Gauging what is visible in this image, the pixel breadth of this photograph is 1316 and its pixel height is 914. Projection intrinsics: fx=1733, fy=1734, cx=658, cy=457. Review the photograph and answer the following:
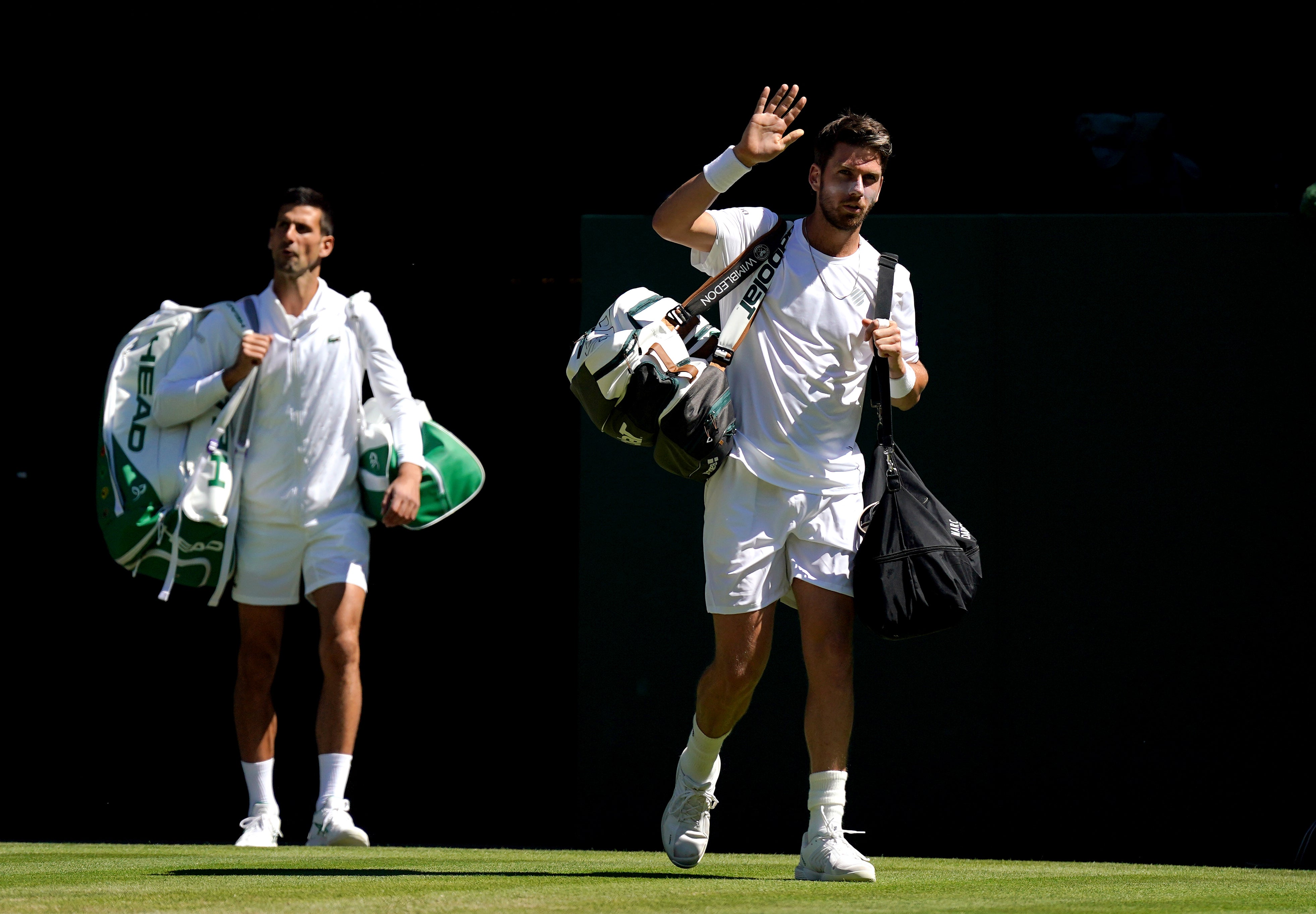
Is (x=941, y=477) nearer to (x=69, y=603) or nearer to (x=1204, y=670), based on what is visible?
(x=1204, y=670)

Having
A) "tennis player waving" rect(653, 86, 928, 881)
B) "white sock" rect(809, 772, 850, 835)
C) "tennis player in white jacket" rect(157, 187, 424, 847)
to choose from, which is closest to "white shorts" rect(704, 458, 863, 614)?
"tennis player waving" rect(653, 86, 928, 881)

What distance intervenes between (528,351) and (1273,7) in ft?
11.8

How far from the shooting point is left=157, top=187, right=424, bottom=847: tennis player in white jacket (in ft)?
19.9

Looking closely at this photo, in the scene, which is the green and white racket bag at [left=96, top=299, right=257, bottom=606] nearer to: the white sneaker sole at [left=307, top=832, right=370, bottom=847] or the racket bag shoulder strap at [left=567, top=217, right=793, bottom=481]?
the white sneaker sole at [left=307, top=832, right=370, bottom=847]

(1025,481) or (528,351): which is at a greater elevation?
(528,351)

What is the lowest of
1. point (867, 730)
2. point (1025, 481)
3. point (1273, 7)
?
point (867, 730)

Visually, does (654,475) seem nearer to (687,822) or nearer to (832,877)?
(687,822)

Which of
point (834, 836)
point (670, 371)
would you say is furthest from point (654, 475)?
point (834, 836)

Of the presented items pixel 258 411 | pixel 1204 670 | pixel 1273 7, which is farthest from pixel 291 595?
pixel 1273 7

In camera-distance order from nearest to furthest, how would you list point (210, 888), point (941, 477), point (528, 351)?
point (210, 888) → point (941, 477) → point (528, 351)

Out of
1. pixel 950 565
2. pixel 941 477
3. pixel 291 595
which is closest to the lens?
pixel 950 565

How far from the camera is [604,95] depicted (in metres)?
7.46

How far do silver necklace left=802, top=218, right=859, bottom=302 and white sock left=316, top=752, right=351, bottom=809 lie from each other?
251cm

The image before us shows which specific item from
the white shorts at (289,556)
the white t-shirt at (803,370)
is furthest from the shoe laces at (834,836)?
the white shorts at (289,556)
